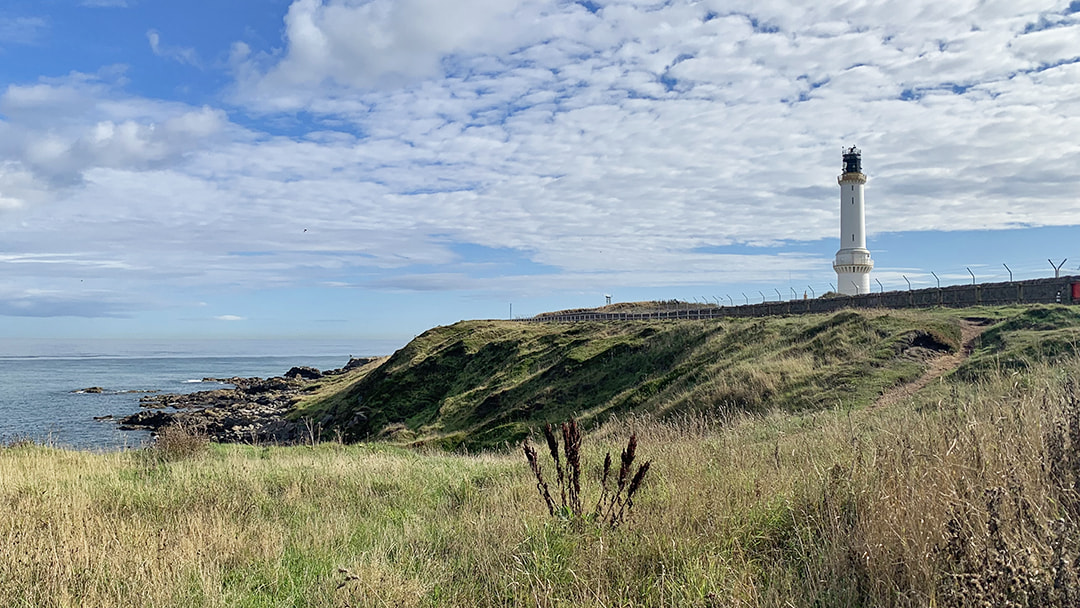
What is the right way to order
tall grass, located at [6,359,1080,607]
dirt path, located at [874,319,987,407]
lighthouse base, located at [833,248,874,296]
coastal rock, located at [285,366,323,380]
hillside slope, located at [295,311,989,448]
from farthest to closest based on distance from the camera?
coastal rock, located at [285,366,323,380]
lighthouse base, located at [833,248,874,296]
hillside slope, located at [295,311,989,448]
dirt path, located at [874,319,987,407]
tall grass, located at [6,359,1080,607]

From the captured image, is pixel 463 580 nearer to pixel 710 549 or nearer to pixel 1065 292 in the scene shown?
pixel 710 549

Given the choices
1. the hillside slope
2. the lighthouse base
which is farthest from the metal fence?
the lighthouse base

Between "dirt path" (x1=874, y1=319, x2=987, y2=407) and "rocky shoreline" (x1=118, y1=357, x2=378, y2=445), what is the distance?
25610 millimetres

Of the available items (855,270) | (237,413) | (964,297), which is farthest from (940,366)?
(237,413)

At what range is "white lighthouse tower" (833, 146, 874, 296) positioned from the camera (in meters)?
57.8

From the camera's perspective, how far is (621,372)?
37.2 metres

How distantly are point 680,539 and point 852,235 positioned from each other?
60.8 metres

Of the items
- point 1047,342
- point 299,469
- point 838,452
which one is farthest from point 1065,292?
point 299,469

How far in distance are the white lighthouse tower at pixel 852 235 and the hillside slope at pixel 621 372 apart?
20950 millimetres

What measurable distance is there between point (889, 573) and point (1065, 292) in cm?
3201

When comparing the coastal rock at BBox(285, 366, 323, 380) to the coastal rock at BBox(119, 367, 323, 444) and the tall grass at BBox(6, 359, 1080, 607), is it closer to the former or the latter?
the coastal rock at BBox(119, 367, 323, 444)

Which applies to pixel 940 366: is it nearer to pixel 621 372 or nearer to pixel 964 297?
pixel 964 297

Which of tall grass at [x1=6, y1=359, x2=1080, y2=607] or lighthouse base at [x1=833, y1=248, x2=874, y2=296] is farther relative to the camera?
lighthouse base at [x1=833, y1=248, x2=874, y2=296]

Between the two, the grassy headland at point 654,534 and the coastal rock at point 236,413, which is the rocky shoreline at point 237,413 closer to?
the coastal rock at point 236,413
